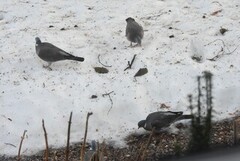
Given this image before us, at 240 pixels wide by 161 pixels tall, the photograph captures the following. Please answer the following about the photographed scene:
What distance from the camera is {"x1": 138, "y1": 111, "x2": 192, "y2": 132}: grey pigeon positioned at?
4.88 m

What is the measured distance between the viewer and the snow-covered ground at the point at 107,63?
17.3ft

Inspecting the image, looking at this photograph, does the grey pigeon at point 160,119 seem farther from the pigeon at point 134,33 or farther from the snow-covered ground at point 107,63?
the pigeon at point 134,33

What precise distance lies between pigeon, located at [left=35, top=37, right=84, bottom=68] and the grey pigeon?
1.69m

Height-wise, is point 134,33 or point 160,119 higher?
point 134,33

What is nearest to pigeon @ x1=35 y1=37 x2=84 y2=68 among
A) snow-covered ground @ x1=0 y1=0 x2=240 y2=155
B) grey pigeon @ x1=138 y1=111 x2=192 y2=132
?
snow-covered ground @ x1=0 y1=0 x2=240 y2=155

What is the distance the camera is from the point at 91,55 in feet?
21.4

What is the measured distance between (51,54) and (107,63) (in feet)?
2.43

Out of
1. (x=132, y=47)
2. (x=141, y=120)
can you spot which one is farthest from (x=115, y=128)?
(x=132, y=47)

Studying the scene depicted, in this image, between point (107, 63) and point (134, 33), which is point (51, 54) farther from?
point (134, 33)

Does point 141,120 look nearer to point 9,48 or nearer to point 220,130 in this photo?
point 220,130

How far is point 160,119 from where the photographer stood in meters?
4.94

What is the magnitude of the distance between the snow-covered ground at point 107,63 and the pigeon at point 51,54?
12 centimetres

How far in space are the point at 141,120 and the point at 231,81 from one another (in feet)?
4.25

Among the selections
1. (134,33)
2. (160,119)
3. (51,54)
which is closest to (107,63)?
(134,33)
